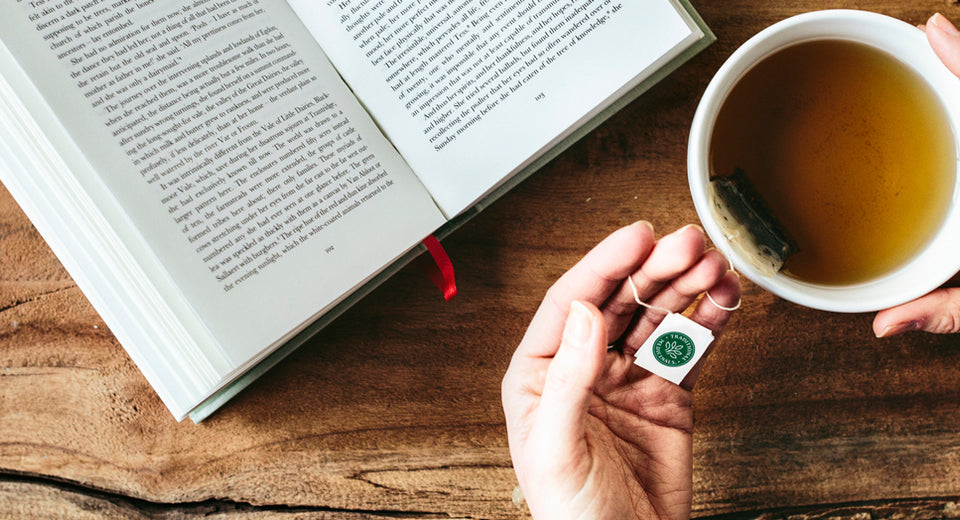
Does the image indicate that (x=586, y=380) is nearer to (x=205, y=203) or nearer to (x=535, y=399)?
(x=535, y=399)

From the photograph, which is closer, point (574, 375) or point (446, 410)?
point (574, 375)

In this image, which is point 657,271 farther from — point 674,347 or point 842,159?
point 842,159

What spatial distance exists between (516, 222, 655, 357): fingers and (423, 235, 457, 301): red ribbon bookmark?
13 cm

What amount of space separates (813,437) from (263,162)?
78 cm

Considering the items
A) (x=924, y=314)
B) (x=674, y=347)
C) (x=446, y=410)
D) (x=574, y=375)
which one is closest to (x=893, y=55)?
(x=924, y=314)

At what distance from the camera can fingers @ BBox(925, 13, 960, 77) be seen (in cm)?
63

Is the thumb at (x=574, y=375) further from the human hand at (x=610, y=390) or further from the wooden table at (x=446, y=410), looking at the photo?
the wooden table at (x=446, y=410)

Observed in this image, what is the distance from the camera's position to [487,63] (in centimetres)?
72

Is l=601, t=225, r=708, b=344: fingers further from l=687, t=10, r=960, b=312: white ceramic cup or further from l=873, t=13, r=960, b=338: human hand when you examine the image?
l=873, t=13, r=960, b=338: human hand

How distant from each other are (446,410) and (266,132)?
16.5 inches

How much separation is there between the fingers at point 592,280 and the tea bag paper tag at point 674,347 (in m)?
0.07

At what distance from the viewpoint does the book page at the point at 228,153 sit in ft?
2.13

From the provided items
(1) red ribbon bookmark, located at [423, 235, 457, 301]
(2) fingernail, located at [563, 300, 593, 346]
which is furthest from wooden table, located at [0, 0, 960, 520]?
(2) fingernail, located at [563, 300, 593, 346]

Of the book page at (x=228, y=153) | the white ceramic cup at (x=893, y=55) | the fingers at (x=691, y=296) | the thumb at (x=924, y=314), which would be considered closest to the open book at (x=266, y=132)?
the book page at (x=228, y=153)
